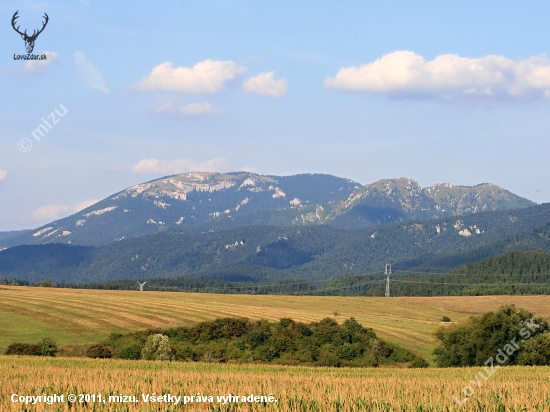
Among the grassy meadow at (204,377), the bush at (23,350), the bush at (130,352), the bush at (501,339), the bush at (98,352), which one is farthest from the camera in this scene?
the bush at (130,352)

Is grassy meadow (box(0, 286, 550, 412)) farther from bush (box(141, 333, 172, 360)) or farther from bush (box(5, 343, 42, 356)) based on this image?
bush (box(141, 333, 172, 360))

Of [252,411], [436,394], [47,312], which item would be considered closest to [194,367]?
[436,394]

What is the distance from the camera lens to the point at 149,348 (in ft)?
256

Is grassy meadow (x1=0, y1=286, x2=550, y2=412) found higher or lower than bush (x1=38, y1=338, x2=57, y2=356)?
higher

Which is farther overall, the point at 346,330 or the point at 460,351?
the point at 346,330

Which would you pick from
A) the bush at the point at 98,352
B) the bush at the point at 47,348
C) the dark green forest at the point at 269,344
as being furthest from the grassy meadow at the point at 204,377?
the bush at the point at 98,352

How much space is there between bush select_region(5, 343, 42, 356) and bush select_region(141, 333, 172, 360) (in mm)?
12658

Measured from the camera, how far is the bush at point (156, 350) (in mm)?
76625

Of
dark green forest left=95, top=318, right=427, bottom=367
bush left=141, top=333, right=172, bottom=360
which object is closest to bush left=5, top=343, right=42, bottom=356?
dark green forest left=95, top=318, right=427, bottom=367

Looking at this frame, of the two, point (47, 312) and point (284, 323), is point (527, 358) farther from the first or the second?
point (47, 312)

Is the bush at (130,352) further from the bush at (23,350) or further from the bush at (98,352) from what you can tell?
the bush at (23,350)

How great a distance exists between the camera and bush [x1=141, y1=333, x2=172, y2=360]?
76.6m

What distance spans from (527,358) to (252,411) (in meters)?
61.2

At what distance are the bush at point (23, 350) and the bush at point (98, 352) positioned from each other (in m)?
5.68
